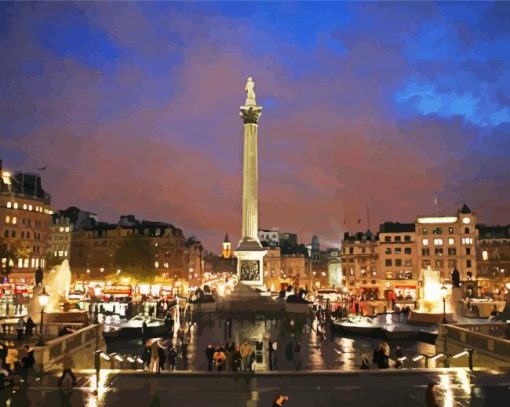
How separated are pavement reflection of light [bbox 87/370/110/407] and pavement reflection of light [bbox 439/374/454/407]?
1168 centimetres

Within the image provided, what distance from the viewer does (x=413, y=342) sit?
37.1m

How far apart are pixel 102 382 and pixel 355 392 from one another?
388 inches

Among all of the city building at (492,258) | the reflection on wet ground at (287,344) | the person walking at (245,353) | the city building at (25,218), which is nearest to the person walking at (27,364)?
the reflection on wet ground at (287,344)

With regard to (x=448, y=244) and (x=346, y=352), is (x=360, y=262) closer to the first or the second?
(x=448, y=244)

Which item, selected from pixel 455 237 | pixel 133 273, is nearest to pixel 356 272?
pixel 455 237

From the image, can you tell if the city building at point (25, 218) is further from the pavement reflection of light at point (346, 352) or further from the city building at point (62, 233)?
the pavement reflection of light at point (346, 352)

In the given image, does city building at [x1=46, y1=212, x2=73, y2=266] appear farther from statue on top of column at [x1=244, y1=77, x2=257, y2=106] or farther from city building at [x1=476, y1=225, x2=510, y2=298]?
city building at [x1=476, y1=225, x2=510, y2=298]

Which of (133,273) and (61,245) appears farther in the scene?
(61,245)

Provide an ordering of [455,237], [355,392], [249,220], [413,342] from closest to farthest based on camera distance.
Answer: [355,392] < [413,342] < [249,220] < [455,237]

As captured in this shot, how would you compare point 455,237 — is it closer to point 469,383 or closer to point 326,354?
point 326,354

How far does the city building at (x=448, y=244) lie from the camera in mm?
108125

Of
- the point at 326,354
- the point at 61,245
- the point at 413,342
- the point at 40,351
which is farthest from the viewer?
the point at 61,245

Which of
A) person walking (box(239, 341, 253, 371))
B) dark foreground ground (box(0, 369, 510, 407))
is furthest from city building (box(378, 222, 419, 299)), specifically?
dark foreground ground (box(0, 369, 510, 407))

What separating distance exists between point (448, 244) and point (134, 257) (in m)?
66.6
